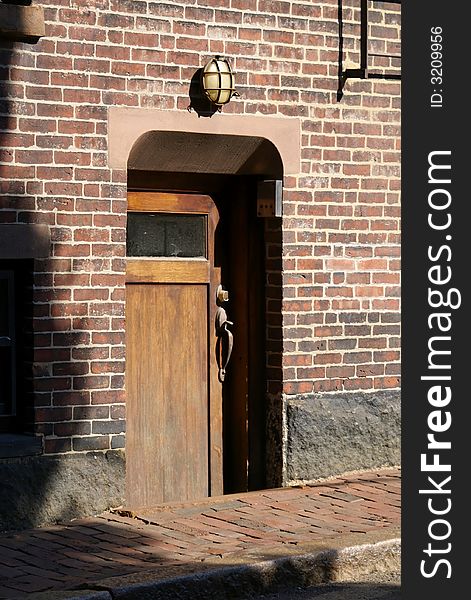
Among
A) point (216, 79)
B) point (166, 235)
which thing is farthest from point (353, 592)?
point (216, 79)

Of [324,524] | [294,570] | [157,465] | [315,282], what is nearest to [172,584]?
[294,570]

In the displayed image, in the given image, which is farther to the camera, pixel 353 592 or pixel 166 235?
pixel 166 235

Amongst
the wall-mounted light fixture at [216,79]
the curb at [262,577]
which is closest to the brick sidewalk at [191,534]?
the curb at [262,577]

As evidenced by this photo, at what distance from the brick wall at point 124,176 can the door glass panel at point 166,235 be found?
1.71 feet

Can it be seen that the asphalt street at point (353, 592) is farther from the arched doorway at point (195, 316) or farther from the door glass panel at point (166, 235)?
the door glass panel at point (166, 235)

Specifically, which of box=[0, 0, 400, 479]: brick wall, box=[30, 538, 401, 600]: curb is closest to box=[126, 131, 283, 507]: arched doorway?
box=[0, 0, 400, 479]: brick wall

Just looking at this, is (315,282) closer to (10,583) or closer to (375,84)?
(375,84)

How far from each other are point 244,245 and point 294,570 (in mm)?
2885

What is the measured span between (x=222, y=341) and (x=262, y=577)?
2.69 metres

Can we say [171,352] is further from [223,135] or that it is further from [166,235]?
[223,135]

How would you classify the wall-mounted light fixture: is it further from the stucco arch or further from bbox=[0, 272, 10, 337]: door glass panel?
bbox=[0, 272, 10, 337]: door glass panel

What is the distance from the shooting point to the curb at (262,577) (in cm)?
664

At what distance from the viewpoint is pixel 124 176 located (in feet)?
28.2

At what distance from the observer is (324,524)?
8133mm
